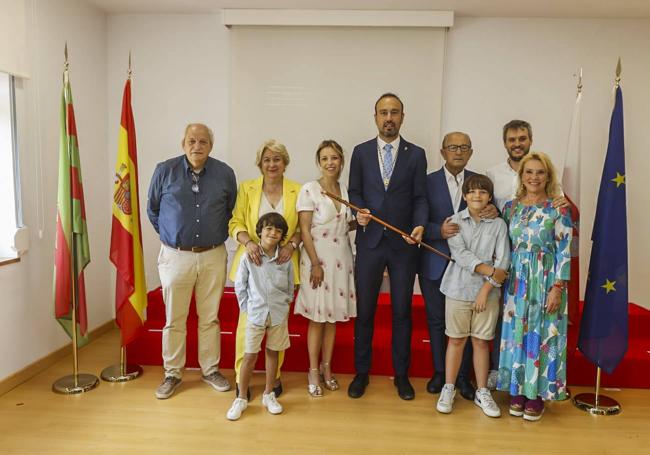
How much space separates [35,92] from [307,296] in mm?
2221

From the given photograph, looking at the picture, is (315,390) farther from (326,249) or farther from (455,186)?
(455,186)

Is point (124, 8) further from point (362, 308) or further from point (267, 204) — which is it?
point (362, 308)

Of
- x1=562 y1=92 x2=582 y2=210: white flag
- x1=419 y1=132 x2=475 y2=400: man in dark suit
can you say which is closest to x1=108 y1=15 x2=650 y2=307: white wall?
x1=562 y1=92 x2=582 y2=210: white flag

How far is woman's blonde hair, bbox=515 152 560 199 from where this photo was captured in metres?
2.70

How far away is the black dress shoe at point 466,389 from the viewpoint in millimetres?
3064

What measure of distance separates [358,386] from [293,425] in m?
0.54

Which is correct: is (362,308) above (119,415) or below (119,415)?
above

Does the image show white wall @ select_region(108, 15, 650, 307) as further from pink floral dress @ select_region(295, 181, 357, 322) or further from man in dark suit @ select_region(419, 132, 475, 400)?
pink floral dress @ select_region(295, 181, 357, 322)

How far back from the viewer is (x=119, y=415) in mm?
2828

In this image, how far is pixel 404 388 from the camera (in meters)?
3.08

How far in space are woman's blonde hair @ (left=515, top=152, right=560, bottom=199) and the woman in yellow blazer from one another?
1259 mm

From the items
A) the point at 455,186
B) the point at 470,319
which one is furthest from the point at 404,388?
the point at 455,186

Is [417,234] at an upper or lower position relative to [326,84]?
lower

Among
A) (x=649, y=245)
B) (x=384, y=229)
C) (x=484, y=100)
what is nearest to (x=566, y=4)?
(x=484, y=100)
